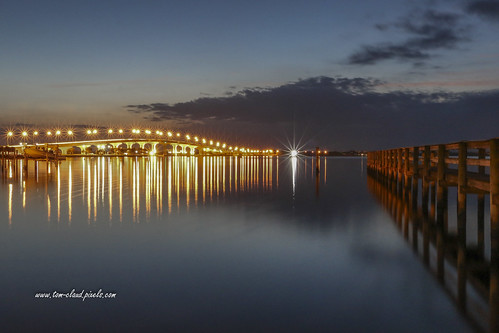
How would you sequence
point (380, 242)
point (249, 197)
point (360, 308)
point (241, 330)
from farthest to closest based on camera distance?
point (249, 197), point (380, 242), point (360, 308), point (241, 330)

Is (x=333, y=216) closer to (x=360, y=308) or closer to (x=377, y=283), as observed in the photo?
(x=377, y=283)

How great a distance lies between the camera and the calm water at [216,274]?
5375 mm

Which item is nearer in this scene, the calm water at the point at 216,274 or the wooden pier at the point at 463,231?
the calm water at the point at 216,274

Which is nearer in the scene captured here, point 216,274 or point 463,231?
point 216,274

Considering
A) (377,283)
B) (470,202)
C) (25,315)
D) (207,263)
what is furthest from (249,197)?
(25,315)

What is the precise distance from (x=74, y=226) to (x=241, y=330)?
27.7ft

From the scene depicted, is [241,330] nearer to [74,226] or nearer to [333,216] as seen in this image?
[74,226]

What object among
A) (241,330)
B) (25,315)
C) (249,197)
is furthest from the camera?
(249,197)

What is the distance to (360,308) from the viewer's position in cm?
583

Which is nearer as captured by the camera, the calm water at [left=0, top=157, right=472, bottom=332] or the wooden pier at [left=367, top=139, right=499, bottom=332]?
the calm water at [left=0, top=157, right=472, bottom=332]

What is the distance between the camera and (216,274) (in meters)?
7.39

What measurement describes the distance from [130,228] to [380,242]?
6.76 meters

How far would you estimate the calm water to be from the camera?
17.6 feet

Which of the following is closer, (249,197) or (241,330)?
(241,330)
